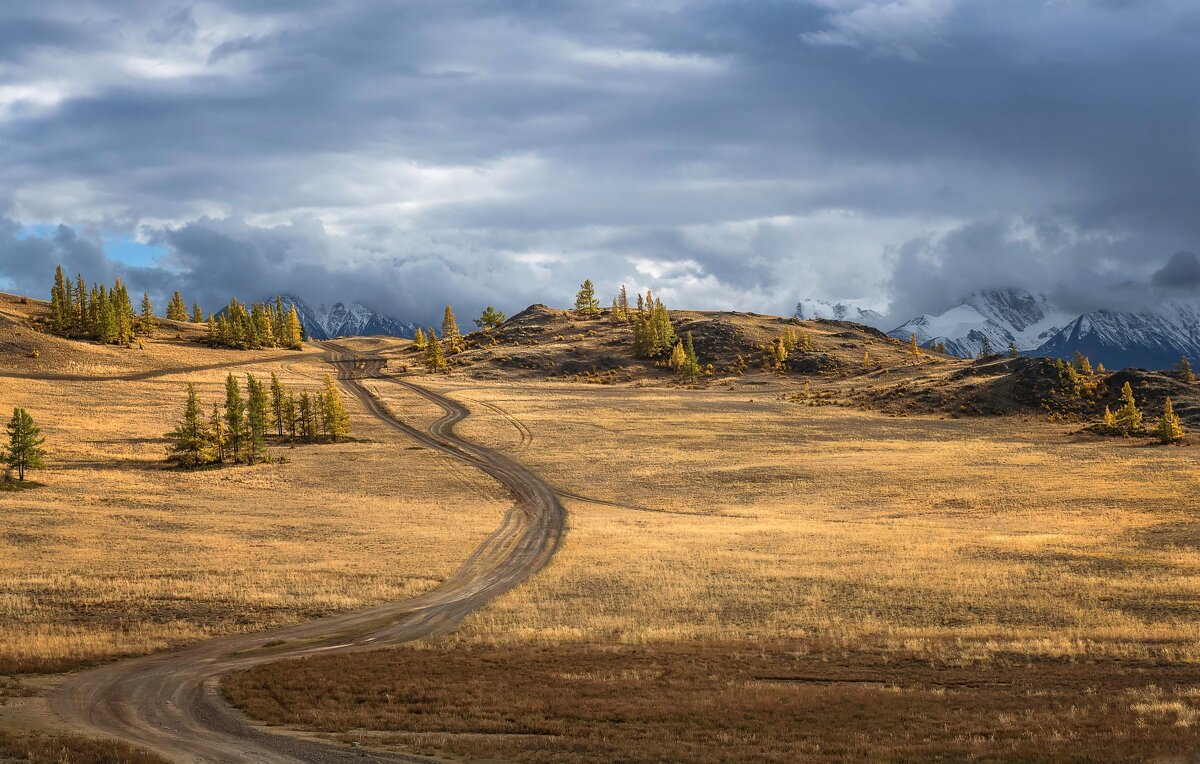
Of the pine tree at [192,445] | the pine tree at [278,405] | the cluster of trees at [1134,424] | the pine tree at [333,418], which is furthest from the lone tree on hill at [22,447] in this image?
the cluster of trees at [1134,424]

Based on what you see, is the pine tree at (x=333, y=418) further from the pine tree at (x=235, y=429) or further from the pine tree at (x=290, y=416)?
the pine tree at (x=235, y=429)

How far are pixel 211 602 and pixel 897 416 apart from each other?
11376 cm

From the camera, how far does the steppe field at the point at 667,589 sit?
2359 cm

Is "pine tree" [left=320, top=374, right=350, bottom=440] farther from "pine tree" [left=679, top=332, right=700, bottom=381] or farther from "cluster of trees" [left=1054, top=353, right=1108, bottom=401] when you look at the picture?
"cluster of trees" [left=1054, top=353, right=1108, bottom=401]

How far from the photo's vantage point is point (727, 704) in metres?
25.7

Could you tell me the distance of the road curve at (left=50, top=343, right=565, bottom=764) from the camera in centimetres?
2269

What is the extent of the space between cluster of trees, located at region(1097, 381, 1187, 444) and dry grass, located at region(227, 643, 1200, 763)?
3567 inches

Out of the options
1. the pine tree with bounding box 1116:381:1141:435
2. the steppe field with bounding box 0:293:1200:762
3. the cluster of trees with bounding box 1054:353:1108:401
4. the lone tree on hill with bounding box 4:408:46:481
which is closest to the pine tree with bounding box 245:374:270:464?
the steppe field with bounding box 0:293:1200:762

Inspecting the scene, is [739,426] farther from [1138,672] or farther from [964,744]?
[964,744]

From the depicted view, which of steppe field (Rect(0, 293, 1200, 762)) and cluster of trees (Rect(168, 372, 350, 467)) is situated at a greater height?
cluster of trees (Rect(168, 372, 350, 467))

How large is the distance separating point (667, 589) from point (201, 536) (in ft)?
108

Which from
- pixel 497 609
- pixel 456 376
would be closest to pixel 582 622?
pixel 497 609

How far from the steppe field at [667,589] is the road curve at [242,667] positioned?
953 millimetres

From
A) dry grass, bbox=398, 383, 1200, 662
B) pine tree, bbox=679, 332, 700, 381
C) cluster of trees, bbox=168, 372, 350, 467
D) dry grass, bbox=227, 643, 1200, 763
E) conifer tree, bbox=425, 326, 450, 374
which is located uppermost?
conifer tree, bbox=425, 326, 450, 374
